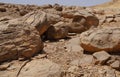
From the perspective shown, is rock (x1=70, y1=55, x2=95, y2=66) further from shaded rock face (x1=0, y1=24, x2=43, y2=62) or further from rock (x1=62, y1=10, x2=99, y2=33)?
rock (x1=62, y1=10, x2=99, y2=33)

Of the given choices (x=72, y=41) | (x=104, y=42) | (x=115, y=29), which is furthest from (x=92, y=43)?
(x=72, y=41)

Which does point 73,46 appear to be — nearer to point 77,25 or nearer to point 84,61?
point 84,61

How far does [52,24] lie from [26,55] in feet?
10.7

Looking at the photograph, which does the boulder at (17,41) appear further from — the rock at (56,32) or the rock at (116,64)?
the rock at (56,32)

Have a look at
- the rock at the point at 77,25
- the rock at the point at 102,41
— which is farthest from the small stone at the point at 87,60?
the rock at the point at 77,25

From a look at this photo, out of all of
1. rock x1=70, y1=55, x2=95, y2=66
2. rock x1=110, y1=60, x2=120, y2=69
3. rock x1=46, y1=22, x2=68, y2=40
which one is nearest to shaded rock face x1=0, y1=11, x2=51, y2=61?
rock x1=70, y1=55, x2=95, y2=66

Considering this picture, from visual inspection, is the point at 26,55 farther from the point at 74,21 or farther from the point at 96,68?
the point at 74,21

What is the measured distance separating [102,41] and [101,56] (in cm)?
51

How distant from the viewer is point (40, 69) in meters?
4.94

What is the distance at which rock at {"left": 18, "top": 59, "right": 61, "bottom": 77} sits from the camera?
15.8ft

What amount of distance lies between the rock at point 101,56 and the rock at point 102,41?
242 millimetres

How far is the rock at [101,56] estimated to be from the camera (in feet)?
18.8

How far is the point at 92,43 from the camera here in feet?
20.6

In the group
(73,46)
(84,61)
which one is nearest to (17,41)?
(84,61)
